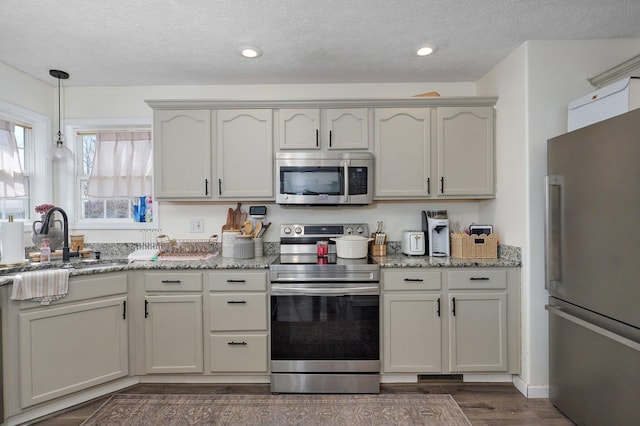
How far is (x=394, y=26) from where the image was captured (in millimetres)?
2059

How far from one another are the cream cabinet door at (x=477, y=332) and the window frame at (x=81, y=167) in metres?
2.66

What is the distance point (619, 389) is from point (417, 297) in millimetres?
1107

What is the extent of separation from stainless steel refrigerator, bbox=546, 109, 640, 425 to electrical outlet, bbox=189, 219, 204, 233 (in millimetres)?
2672

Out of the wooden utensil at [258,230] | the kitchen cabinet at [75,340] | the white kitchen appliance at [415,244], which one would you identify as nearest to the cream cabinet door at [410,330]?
the white kitchen appliance at [415,244]

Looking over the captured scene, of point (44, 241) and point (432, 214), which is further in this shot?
point (432, 214)

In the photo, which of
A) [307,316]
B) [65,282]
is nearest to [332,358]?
[307,316]

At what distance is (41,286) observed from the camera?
6.52 ft

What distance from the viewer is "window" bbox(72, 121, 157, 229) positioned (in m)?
3.01

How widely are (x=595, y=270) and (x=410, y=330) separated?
1161 millimetres

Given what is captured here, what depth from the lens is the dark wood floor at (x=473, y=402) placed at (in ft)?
6.59

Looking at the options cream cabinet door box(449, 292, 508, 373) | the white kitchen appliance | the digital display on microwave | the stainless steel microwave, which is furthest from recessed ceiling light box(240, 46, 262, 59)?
cream cabinet door box(449, 292, 508, 373)

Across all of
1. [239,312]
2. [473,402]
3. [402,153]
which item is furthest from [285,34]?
[473,402]

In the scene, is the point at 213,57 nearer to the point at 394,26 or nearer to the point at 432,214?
the point at 394,26

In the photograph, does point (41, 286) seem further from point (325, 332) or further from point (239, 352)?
point (325, 332)
